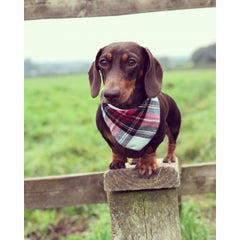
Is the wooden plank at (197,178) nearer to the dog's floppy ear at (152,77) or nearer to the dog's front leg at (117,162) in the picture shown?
the dog's front leg at (117,162)

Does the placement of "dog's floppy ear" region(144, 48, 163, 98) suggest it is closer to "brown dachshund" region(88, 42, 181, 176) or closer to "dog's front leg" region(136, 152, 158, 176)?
"brown dachshund" region(88, 42, 181, 176)

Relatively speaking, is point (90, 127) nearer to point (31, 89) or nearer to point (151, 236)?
point (31, 89)

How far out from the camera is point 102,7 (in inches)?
85.5

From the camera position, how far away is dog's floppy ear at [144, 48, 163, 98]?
1526 millimetres

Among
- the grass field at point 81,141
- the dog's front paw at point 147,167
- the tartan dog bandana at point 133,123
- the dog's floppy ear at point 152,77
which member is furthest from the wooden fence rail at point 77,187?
the dog's floppy ear at point 152,77

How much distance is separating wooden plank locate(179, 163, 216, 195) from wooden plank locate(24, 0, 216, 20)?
836 millimetres

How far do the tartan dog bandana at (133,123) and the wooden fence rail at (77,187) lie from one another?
101cm

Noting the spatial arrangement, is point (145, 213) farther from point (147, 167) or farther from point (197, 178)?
point (197, 178)

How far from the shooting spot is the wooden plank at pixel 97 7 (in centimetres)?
215

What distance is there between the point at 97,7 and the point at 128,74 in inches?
29.9

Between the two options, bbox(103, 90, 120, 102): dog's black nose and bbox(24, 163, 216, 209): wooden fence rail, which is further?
bbox(24, 163, 216, 209): wooden fence rail

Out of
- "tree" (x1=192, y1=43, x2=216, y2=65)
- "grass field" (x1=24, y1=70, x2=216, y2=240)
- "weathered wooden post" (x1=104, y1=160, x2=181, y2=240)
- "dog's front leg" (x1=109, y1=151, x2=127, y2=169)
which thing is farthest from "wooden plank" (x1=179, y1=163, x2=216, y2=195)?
"tree" (x1=192, y1=43, x2=216, y2=65)

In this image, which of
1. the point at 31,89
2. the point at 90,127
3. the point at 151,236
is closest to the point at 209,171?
the point at 151,236

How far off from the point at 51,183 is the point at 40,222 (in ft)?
2.18
